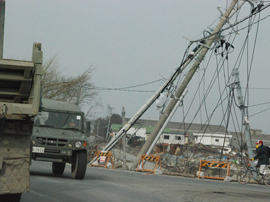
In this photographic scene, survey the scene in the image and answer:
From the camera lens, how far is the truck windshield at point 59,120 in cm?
1487

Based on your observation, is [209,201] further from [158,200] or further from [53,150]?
[53,150]

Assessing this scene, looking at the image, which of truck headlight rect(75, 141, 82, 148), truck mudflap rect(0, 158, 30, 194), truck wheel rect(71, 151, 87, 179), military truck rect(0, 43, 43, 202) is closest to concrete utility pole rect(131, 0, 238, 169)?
truck wheel rect(71, 151, 87, 179)

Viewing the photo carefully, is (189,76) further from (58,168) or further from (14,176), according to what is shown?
(14,176)

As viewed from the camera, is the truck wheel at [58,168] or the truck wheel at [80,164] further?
the truck wheel at [58,168]

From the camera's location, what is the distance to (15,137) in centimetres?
779

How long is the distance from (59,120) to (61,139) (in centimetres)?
115

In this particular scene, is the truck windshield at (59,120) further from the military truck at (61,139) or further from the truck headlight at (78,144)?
the truck headlight at (78,144)

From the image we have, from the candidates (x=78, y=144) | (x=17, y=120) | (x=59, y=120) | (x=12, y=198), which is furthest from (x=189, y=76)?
(x=17, y=120)

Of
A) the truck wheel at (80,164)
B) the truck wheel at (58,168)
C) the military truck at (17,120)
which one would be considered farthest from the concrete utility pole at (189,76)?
the military truck at (17,120)

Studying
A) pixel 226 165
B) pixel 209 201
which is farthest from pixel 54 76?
pixel 209 201

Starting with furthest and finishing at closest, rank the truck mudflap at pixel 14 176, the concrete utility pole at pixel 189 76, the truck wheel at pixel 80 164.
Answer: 1. the concrete utility pole at pixel 189 76
2. the truck wheel at pixel 80 164
3. the truck mudflap at pixel 14 176

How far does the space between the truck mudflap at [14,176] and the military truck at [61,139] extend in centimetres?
Answer: 633

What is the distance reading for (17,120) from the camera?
775 centimetres

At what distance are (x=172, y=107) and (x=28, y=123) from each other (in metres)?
18.2
